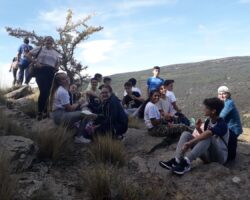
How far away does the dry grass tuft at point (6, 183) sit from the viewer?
4.28 metres

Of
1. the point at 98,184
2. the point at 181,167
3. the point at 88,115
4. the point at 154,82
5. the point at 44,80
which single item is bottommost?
the point at 181,167

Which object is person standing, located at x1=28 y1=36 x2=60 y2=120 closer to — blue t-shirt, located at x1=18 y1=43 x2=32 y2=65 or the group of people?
the group of people

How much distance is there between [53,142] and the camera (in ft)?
22.1

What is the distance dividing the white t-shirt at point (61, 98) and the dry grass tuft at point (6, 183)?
272 cm

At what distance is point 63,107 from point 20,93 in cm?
696

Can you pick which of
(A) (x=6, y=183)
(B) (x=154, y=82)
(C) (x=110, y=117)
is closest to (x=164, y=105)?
(C) (x=110, y=117)

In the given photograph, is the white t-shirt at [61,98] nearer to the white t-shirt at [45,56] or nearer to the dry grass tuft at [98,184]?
the white t-shirt at [45,56]

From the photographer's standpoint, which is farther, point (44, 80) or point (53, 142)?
point (44, 80)

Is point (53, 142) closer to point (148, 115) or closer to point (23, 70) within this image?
point (148, 115)

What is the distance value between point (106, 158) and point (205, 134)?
5.42ft

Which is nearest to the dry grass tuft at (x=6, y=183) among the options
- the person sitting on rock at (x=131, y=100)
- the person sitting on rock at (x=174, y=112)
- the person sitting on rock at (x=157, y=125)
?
the person sitting on rock at (x=157, y=125)

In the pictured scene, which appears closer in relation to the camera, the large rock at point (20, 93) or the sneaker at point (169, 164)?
the sneaker at point (169, 164)

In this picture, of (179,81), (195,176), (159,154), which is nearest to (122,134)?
(159,154)

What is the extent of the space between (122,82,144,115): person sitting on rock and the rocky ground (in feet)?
12.2
